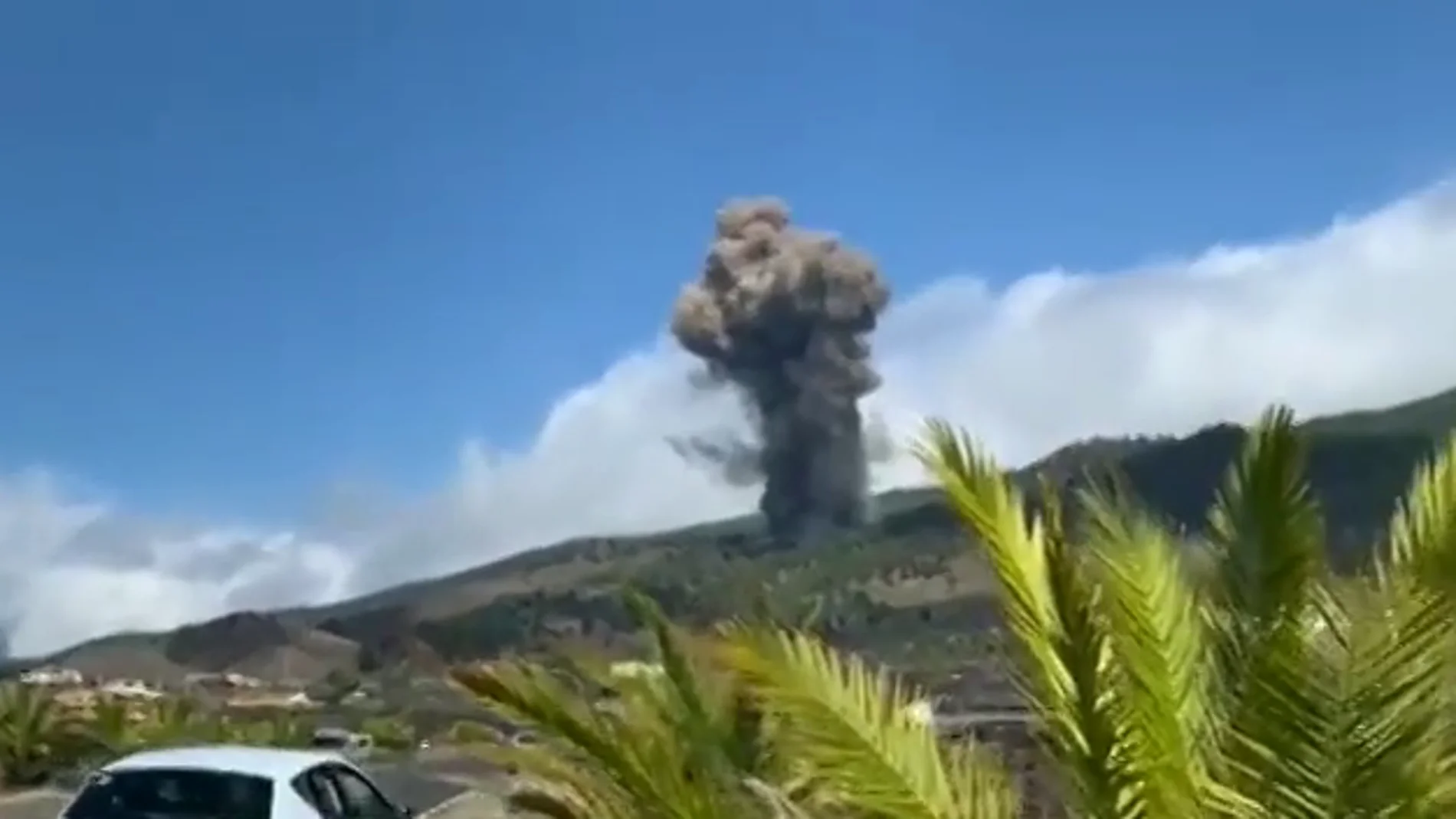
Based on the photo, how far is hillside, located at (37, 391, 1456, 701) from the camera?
9831 cm

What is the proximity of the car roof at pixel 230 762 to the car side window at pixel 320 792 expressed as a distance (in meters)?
0.05

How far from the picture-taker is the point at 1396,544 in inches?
219

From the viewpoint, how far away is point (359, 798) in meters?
13.7

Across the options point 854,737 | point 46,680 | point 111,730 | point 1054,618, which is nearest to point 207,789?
point 854,737

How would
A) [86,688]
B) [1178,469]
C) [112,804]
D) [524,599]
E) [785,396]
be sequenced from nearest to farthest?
[112,804]
[86,688]
[1178,469]
[785,396]
[524,599]

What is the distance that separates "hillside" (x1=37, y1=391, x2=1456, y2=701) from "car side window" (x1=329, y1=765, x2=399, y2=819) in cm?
5188

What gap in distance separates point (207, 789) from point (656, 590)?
71224 millimetres

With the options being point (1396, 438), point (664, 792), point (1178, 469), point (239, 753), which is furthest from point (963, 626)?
point (664, 792)

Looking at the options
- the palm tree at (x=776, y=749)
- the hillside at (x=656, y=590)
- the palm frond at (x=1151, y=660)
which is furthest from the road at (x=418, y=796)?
the hillside at (x=656, y=590)

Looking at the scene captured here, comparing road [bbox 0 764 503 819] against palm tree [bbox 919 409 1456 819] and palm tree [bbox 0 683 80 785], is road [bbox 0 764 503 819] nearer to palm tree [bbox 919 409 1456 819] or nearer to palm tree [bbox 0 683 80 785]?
palm tree [bbox 0 683 80 785]

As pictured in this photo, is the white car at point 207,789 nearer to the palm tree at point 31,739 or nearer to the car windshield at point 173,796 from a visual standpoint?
the car windshield at point 173,796

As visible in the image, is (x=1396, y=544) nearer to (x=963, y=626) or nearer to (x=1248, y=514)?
(x=1248, y=514)

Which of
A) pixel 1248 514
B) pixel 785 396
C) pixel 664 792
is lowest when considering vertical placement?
pixel 664 792

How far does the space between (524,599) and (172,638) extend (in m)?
24.6
